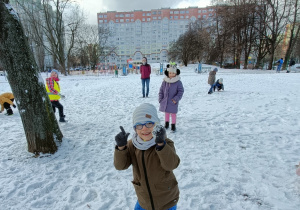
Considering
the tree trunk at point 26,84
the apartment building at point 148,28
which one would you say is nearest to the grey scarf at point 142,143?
the tree trunk at point 26,84

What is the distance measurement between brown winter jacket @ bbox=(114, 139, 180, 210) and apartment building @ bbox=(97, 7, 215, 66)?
263ft

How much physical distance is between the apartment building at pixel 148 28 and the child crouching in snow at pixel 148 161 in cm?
8012

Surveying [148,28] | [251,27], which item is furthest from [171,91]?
[148,28]

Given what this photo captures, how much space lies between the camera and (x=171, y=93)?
161 inches

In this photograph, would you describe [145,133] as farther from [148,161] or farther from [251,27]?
[251,27]

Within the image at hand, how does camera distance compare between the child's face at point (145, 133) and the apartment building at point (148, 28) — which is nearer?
the child's face at point (145, 133)

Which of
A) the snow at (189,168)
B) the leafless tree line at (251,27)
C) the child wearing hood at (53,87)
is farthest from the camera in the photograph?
the leafless tree line at (251,27)

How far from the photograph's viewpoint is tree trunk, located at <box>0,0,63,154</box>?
2.77 metres

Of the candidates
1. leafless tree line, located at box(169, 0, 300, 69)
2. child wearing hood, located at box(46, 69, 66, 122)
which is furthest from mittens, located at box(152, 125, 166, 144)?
leafless tree line, located at box(169, 0, 300, 69)

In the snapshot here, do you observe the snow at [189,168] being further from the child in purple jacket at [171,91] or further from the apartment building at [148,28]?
the apartment building at [148,28]

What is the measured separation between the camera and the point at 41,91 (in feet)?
10.5

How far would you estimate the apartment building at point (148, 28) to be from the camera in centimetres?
7844

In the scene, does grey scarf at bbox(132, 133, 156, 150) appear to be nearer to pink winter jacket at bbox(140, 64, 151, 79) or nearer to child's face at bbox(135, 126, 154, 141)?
child's face at bbox(135, 126, 154, 141)

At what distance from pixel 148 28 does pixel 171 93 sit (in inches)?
3295
